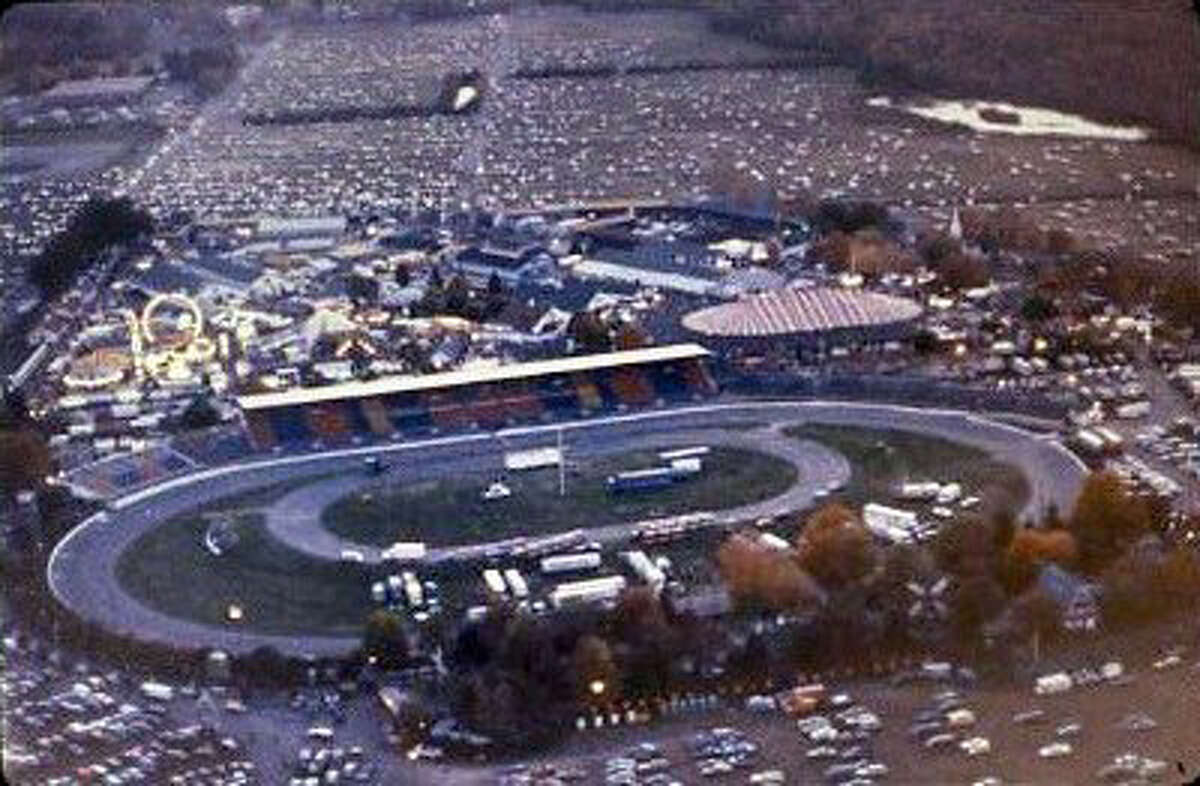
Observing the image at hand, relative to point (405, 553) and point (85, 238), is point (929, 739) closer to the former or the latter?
point (405, 553)

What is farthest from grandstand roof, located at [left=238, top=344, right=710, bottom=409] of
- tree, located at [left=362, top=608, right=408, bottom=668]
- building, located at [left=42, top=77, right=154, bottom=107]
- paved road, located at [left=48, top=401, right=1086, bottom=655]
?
building, located at [left=42, top=77, right=154, bottom=107]

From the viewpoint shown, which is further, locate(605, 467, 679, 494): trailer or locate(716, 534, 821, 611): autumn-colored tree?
locate(605, 467, 679, 494): trailer

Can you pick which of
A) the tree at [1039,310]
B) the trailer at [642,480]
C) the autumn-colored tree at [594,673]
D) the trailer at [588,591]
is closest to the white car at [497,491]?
the trailer at [642,480]

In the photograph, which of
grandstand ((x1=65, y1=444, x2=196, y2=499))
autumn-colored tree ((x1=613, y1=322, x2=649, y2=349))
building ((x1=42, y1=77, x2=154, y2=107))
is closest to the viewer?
grandstand ((x1=65, y1=444, x2=196, y2=499))

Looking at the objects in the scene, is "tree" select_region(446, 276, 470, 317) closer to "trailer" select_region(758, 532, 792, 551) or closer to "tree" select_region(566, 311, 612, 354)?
"tree" select_region(566, 311, 612, 354)

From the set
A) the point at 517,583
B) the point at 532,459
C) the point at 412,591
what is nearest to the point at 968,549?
the point at 517,583

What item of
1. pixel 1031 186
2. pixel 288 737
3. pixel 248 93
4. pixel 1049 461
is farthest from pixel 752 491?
pixel 248 93

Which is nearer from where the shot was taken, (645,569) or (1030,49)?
(645,569)
